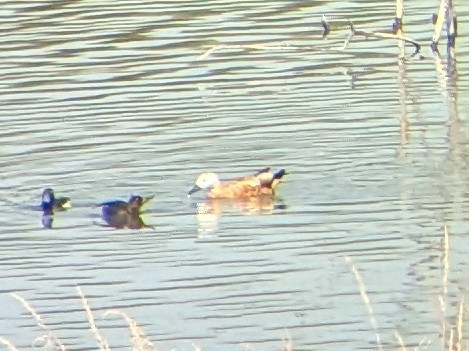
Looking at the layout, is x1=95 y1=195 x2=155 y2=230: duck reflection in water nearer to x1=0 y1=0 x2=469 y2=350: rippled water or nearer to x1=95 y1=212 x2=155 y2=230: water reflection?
x1=95 y1=212 x2=155 y2=230: water reflection

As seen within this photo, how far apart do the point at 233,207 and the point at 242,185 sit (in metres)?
0.21

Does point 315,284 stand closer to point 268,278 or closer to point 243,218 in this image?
point 268,278

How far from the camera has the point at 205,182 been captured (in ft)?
42.3

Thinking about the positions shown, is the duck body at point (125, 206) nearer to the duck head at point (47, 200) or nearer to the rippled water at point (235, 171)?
the rippled water at point (235, 171)

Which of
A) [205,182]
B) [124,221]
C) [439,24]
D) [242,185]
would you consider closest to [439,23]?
[439,24]

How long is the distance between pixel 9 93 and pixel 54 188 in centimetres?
470

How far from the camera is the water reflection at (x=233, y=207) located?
1238 cm

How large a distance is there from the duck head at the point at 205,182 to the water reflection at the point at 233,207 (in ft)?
0.40

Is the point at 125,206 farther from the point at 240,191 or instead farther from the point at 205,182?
the point at 240,191

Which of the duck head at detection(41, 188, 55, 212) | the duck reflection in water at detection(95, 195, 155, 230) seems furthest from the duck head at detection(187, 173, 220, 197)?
the duck head at detection(41, 188, 55, 212)

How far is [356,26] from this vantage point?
70.3ft

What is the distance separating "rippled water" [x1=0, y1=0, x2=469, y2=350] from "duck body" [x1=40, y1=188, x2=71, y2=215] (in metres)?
0.12

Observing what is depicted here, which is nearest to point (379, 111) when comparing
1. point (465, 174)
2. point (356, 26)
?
point (465, 174)

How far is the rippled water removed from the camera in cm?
943
